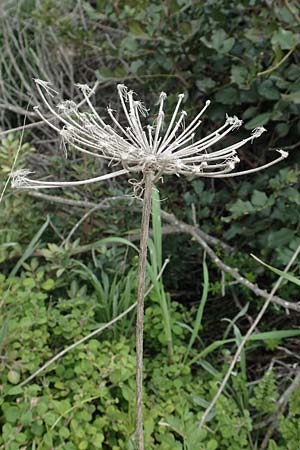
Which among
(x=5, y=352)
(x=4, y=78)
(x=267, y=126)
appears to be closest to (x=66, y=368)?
(x=5, y=352)

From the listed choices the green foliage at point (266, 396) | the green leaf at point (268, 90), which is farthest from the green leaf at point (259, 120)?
the green foliage at point (266, 396)

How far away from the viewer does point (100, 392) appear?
1.29 metres

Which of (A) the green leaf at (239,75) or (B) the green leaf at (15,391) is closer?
(B) the green leaf at (15,391)

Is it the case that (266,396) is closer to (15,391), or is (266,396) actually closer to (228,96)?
(15,391)

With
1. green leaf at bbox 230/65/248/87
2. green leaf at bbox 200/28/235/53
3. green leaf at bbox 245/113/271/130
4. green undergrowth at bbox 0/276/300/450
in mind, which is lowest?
green undergrowth at bbox 0/276/300/450

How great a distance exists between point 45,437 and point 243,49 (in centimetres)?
117

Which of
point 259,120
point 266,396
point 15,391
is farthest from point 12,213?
point 266,396

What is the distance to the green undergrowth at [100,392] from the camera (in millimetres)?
1231

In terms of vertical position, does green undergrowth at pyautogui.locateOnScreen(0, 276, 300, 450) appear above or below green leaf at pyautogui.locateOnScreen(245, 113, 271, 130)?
below

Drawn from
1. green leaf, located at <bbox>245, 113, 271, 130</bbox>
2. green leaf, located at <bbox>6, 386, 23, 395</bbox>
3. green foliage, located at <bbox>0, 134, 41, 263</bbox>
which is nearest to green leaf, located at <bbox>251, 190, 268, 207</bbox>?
green leaf, located at <bbox>245, 113, 271, 130</bbox>

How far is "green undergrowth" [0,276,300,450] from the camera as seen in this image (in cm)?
123

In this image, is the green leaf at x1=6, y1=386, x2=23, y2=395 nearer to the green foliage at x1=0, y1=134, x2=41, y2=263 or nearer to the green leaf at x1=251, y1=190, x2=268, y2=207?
the green foliage at x1=0, y1=134, x2=41, y2=263

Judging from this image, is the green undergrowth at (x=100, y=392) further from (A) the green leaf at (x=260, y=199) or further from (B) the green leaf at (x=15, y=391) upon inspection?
(A) the green leaf at (x=260, y=199)

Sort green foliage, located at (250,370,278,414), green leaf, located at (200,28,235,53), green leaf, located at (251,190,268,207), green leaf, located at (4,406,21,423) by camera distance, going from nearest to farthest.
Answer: green leaf, located at (4,406,21,423), green foliage, located at (250,370,278,414), green leaf, located at (251,190,268,207), green leaf, located at (200,28,235,53)
